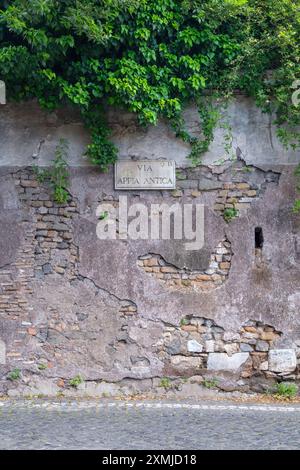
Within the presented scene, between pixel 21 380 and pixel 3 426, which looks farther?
pixel 21 380

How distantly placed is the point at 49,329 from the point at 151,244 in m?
1.56

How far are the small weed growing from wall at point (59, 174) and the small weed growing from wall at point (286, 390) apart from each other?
332 cm

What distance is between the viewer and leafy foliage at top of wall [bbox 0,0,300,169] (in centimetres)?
680

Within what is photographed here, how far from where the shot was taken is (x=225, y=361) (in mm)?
7332

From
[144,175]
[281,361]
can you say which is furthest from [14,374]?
[281,361]

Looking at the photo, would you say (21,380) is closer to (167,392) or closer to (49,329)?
(49,329)

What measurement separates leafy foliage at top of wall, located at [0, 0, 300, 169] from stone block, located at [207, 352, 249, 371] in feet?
7.80

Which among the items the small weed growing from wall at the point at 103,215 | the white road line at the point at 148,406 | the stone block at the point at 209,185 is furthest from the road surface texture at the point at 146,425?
the stone block at the point at 209,185

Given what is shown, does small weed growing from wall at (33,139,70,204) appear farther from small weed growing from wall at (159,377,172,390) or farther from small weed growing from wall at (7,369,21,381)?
small weed growing from wall at (159,377,172,390)

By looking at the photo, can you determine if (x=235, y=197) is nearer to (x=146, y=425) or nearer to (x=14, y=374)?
(x=146, y=425)

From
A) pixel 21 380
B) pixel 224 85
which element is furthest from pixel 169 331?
pixel 224 85

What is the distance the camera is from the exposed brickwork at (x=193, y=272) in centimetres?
742

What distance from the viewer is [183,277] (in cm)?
743

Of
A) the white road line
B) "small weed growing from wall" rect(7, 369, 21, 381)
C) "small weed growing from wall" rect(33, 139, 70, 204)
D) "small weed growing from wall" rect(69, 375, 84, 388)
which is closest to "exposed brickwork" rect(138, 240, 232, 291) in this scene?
"small weed growing from wall" rect(33, 139, 70, 204)
